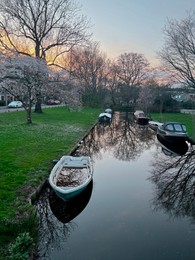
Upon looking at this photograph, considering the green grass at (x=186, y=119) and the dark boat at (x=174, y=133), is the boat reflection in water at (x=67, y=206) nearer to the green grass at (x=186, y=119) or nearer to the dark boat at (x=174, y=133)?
the dark boat at (x=174, y=133)

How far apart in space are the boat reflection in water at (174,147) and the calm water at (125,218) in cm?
374

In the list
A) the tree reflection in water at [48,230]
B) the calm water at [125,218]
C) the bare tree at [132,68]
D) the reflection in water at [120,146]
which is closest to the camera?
the tree reflection in water at [48,230]

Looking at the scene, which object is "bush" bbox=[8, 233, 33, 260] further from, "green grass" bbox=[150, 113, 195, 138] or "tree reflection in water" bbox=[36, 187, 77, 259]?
"green grass" bbox=[150, 113, 195, 138]

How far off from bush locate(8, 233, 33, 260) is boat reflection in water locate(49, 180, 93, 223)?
95.4 inches

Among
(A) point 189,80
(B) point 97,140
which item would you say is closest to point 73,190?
(B) point 97,140

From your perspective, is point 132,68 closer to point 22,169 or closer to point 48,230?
point 22,169

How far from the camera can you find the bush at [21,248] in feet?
16.5

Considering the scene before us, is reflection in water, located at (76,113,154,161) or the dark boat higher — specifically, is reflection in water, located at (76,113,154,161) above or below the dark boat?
below

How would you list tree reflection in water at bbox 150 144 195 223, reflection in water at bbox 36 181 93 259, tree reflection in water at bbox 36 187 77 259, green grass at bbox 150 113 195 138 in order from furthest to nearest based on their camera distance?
green grass at bbox 150 113 195 138 < tree reflection in water at bbox 150 144 195 223 < reflection in water at bbox 36 181 93 259 < tree reflection in water at bbox 36 187 77 259

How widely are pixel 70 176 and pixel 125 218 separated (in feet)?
10.8

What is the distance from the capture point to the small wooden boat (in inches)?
338

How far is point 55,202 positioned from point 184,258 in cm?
457

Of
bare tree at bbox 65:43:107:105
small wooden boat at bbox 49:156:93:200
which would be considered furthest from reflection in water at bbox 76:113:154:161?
bare tree at bbox 65:43:107:105

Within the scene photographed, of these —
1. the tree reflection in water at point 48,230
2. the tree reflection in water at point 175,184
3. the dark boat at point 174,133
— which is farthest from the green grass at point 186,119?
the tree reflection in water at point 48,230
